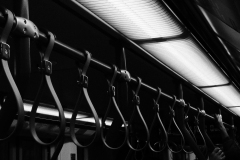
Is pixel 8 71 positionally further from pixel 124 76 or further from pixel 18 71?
pixel 124 76

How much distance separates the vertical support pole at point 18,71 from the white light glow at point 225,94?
3.24 m

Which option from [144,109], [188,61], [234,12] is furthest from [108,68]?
[144,109]

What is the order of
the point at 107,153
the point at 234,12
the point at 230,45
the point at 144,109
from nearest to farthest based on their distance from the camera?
the point at 234,12, the point at 107,153, the point at 230,45, the point at 144,109

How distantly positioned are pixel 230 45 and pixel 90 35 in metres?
1.19

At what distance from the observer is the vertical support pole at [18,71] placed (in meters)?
1.06

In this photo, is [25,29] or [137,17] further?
[137,17]

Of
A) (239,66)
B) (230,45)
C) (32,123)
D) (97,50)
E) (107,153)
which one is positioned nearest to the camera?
(32,123)

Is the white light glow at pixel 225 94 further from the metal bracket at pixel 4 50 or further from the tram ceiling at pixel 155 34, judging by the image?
the metal bracket at pixel 4 50

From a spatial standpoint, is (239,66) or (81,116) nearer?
(239,66)

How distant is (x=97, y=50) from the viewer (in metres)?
3.61

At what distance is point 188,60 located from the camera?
9.41 feet

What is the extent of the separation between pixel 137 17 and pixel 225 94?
2.93m

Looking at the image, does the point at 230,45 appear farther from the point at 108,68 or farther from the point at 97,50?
the point at 97,50

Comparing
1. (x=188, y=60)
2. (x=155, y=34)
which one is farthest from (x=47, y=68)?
(x=188, y=60)
